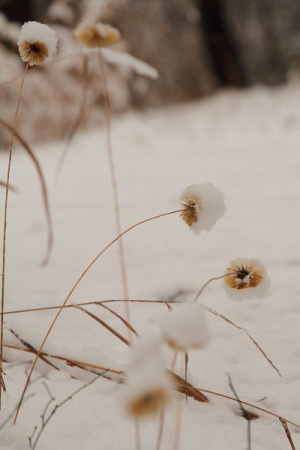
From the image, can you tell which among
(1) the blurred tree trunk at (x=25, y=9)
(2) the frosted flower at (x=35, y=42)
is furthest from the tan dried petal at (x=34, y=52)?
(1) the blurred tree trunk at (x=25, y=9)

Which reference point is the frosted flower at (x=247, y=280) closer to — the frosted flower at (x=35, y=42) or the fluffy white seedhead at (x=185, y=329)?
the fluffy white seedhead at (x=185, y=329)

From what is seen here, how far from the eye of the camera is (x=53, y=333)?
67cm

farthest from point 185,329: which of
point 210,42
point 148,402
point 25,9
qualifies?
point 210,42

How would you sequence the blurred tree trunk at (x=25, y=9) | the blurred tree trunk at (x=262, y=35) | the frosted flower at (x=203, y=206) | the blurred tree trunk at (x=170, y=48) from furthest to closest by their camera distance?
1. the blurred tree trunk at (x=262, y=35)
2. the blurred tree trunk at (x=170, y=48)
3. the blurred tree trunk at (x=25, y=9)
4. the frosted flower at (x=203, y=206)

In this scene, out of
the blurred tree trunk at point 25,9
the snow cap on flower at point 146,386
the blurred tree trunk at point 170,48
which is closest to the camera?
the snow cap on flower at point 146,386

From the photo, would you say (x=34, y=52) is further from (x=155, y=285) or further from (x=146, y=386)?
(x=155, y=285)

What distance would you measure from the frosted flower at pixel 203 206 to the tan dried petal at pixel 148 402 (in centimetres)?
25

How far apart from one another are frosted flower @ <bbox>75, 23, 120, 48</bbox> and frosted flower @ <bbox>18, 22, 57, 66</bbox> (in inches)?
8.8

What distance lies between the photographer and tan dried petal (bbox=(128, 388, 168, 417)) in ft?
0.73

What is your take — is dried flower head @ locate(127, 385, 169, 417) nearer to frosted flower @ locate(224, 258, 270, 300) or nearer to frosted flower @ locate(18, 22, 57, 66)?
frosted flower @ locate(224, 258, 270, 300)

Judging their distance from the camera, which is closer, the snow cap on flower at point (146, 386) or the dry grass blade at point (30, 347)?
the snow cap on flower at point (146, 386)

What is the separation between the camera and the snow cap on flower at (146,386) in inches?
8.6

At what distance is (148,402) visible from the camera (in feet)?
0.74

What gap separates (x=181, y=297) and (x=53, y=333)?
274 mm
